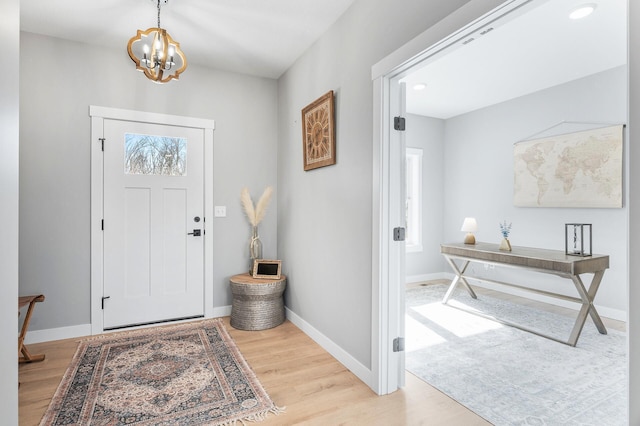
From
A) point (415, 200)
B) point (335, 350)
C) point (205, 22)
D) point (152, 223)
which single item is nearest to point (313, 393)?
point (335, 350)

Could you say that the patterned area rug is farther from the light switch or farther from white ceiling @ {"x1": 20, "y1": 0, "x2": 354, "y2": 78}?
white ceiling @ {"x1": 20, "y1": 0, "x2": 354, "y2": 78}

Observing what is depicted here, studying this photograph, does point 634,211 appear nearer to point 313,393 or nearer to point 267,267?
point 313,393

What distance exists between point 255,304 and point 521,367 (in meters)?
2.20

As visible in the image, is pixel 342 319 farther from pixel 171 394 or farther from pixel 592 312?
pixel 592 312

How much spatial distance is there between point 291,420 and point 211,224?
215cm

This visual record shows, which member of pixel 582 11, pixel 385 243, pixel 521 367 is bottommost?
pixel 521 367

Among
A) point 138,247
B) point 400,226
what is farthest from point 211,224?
point 400,226

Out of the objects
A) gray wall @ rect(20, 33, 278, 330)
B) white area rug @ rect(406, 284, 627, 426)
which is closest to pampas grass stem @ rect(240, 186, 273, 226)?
gray wall @ rect(20, 33, 278, 330)

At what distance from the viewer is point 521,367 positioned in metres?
2.47

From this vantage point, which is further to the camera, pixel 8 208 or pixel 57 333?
pixel 57 333

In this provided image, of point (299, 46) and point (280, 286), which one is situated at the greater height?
point (299, 46)

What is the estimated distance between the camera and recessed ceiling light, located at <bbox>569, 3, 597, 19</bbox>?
7.81 ft

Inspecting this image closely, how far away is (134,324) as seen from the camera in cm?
318

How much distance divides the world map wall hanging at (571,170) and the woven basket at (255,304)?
3319mm
